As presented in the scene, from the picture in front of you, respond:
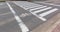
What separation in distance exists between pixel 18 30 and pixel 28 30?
0.23 metres

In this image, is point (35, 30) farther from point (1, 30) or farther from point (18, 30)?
point (1, 30)

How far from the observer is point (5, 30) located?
8.66ft

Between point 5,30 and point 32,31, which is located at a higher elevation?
point 5,30

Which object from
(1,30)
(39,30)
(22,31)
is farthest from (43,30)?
(1,30)

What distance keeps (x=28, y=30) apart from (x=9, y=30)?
0.44 metres

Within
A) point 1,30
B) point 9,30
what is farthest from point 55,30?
Result: point 1,30

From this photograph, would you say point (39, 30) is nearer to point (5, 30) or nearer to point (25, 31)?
point (25, 31)

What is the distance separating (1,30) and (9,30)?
0.18 m

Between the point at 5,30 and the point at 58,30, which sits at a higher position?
the point at 5,30

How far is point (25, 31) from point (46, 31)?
1.51 ft

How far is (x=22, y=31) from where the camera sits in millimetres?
2527

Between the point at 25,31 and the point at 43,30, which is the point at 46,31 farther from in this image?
the point at 25,31

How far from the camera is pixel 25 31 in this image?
2.51 m

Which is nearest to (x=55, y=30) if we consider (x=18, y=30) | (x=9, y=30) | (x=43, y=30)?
(x=43, y=30)
